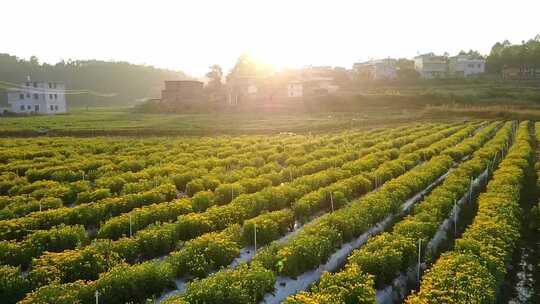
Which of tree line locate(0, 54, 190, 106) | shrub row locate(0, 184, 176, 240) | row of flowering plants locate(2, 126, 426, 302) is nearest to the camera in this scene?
row of flowering plants locate(2, 126, 426, 302)

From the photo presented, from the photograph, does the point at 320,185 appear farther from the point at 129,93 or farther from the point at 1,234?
the point at 129,93

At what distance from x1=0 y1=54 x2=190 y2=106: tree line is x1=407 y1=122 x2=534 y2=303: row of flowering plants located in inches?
5730

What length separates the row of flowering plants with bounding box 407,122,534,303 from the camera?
9250 millimetres

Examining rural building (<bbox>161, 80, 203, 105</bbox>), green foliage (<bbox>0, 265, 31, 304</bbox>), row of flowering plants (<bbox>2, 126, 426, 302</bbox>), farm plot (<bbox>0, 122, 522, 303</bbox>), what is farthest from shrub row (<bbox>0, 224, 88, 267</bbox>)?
rural building (<bbox>161, 80, 203, 105</bbox>)

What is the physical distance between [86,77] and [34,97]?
68.8m

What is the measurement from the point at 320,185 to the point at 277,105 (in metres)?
61.6

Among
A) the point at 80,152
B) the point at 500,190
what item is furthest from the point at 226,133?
the point at 500,190

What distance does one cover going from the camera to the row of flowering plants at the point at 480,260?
30.3ft

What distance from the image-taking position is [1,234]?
13.5m

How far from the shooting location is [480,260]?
10984 mm

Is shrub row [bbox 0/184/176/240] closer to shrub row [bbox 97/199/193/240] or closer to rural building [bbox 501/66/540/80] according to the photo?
shrub row [bbox 97/199/193/240]

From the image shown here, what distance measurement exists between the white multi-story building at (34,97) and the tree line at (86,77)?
41.9 m

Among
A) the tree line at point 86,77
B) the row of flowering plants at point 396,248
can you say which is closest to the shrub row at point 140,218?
the row of flowering plants at point 396,248

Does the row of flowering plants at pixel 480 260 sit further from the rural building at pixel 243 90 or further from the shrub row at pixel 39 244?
the rural building at pixel 243 90
